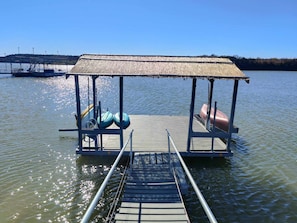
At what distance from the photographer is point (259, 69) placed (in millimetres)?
78000

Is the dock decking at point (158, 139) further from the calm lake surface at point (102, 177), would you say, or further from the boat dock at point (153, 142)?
the calm lake surface at point (102, 177)

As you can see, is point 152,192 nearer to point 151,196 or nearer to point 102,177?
point 151,196

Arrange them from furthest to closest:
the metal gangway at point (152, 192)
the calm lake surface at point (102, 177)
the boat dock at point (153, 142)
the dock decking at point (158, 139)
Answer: the dock decking at point (158, 139) < the calm lake surface at point (102, 177) < the boat dock at point (153, 142) < the metal gangway at point (152, 192)

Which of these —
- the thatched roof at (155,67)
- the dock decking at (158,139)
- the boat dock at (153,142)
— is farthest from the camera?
the dock decking at (158,139)

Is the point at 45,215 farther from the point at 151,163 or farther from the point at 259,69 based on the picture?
the point at 259,69

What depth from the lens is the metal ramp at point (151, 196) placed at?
15.2 ft

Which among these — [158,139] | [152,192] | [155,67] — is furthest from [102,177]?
[155,67]

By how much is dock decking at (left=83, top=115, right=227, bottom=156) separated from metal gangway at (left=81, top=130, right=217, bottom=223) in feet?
3.23

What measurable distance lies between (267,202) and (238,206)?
914 millimetres

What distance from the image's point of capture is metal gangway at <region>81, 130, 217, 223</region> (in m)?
4.60

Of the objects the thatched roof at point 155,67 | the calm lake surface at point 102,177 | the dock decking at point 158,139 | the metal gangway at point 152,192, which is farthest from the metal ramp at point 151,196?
the thatched roof at point 155,67

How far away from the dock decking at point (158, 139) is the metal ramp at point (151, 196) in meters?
1.14

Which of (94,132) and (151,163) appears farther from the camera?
(94,132)

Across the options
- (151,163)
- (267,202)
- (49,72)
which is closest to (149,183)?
(151,163)
